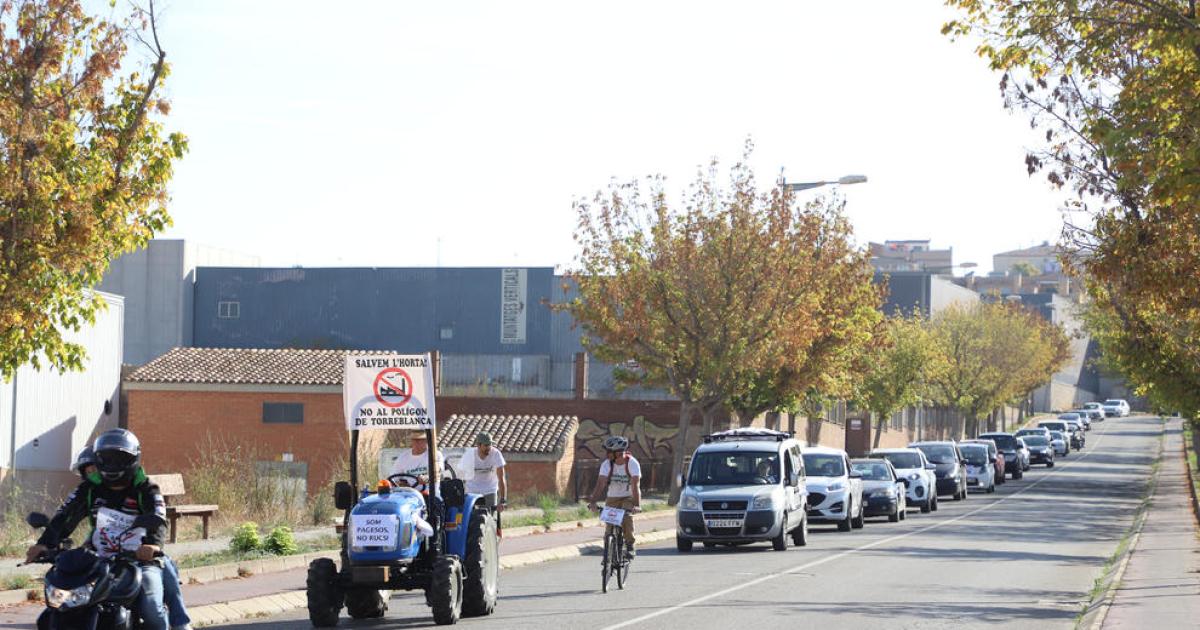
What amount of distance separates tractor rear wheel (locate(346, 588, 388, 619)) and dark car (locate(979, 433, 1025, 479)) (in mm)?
49723

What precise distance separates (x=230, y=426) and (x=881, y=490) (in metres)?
23.4

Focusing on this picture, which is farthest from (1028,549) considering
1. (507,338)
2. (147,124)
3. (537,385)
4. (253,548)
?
(507,338)

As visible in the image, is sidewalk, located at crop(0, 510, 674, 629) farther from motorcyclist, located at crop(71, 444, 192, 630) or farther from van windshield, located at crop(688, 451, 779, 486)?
motorcyclist, located at crop(71, 444, 192, 630)

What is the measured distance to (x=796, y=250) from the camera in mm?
40344

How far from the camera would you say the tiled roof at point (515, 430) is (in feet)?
141

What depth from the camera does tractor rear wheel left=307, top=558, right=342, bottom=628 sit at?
46.7ft

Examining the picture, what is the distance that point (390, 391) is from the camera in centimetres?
1568

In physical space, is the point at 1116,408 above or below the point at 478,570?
above

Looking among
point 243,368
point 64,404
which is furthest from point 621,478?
point 243,368

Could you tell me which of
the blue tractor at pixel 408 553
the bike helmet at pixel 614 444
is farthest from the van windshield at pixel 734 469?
the blue tractor at pixel 408 553

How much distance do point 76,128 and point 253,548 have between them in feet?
20.7

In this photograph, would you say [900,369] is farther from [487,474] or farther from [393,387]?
[393,387]

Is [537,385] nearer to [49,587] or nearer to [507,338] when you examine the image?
[507,338]

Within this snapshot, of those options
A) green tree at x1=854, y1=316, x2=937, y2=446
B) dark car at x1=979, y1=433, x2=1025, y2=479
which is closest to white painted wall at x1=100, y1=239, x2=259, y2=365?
green tree at x1=854, y1=316, x2=937, y2=446
